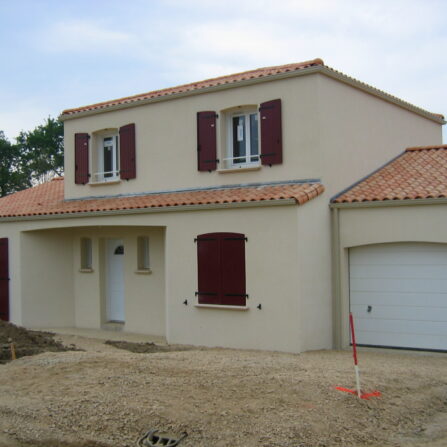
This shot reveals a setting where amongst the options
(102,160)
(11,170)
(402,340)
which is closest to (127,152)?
(102,160)

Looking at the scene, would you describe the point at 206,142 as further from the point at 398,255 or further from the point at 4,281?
the point at 4,281

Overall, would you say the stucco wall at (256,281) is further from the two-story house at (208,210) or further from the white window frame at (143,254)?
the white window frame at (143,254)

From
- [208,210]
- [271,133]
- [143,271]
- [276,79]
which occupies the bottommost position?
[143,271]

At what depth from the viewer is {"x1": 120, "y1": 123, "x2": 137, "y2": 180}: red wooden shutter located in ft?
50.8

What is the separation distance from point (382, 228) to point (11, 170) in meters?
34.9

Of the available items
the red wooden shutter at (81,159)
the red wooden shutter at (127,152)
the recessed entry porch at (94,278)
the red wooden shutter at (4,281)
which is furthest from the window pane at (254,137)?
the red wooden shutter at (4,281)

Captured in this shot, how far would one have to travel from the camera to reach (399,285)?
38.9 feet

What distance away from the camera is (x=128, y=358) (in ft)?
32.7

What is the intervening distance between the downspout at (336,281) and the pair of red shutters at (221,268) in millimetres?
1898

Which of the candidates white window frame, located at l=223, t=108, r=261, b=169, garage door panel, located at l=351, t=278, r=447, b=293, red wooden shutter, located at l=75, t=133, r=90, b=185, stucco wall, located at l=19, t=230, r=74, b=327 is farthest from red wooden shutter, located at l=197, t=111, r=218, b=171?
stucco wall, located at l=19, t=230, r=74, b=327

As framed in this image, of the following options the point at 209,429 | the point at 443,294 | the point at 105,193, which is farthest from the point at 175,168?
the point at 209,429

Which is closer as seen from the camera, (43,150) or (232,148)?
(232,148)

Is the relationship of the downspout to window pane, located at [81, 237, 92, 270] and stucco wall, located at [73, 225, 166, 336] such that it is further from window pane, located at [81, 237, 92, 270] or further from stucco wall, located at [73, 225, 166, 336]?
window pane, located at [81, 237, 92, 270]

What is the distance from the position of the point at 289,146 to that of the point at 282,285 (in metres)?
3.14
